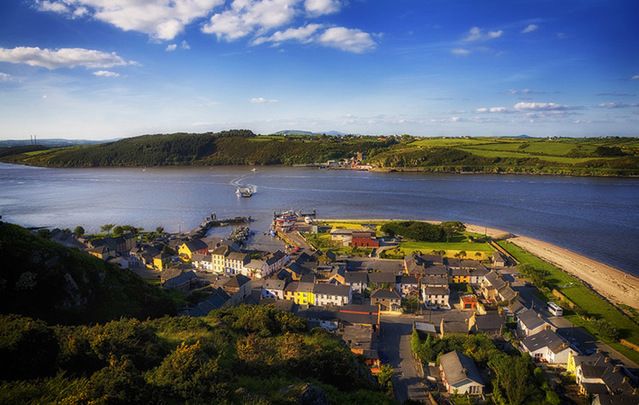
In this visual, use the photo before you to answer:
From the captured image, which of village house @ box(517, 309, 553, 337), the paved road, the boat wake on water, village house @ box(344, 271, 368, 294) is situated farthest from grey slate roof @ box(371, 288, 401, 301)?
the boat wake on water

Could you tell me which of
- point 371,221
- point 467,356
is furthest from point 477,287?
point 371,221

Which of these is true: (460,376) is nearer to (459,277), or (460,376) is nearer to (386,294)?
(386,294)

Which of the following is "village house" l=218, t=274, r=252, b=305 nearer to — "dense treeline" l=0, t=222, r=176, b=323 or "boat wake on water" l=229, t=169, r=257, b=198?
"dense treeline" l=0, t=222, r=176, b=323

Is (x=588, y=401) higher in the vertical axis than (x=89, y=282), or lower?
lower

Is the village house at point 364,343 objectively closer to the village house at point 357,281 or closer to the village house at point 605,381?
the village house at point 357,281

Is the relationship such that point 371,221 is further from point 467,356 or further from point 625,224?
point 467,356

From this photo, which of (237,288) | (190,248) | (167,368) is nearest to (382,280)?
(237,288)
